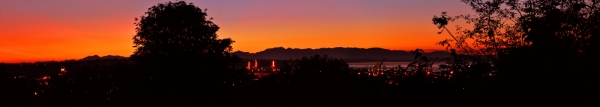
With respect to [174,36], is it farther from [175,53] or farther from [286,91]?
[286,91]

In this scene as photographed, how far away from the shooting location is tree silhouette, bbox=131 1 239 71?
25125mm

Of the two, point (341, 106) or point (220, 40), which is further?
point (220, 40)

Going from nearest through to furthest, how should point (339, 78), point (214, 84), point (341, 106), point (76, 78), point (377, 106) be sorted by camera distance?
1. point (377, 106)
2. point (341, 106)
3. point (214, 84)
4. point (339, 78)
5. point (76, 78)

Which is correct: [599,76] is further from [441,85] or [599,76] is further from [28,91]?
[28,91]

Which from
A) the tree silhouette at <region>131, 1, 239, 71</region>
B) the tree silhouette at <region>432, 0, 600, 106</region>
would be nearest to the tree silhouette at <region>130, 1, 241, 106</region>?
the tree silhouette at <region>131, 1, 239, 71</region>

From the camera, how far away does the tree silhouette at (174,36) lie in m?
25.1

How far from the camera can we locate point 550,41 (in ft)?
26.8

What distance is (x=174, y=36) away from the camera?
83.6 ft

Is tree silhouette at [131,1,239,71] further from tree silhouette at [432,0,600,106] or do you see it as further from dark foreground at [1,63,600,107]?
tree silhouette at [432,0,600,106]

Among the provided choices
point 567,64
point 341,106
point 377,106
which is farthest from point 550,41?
point 341,106

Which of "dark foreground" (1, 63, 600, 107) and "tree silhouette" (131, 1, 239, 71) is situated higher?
"tree silhouette" (131, 1, 239, 71)

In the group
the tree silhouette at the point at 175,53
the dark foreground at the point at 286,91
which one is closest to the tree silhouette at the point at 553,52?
the dark foreground at the point at 286,91

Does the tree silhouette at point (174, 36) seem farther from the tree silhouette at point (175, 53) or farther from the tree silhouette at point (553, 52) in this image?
the tree silhouette at point (553, 52)

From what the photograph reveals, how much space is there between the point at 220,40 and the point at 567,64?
67.3 ft
